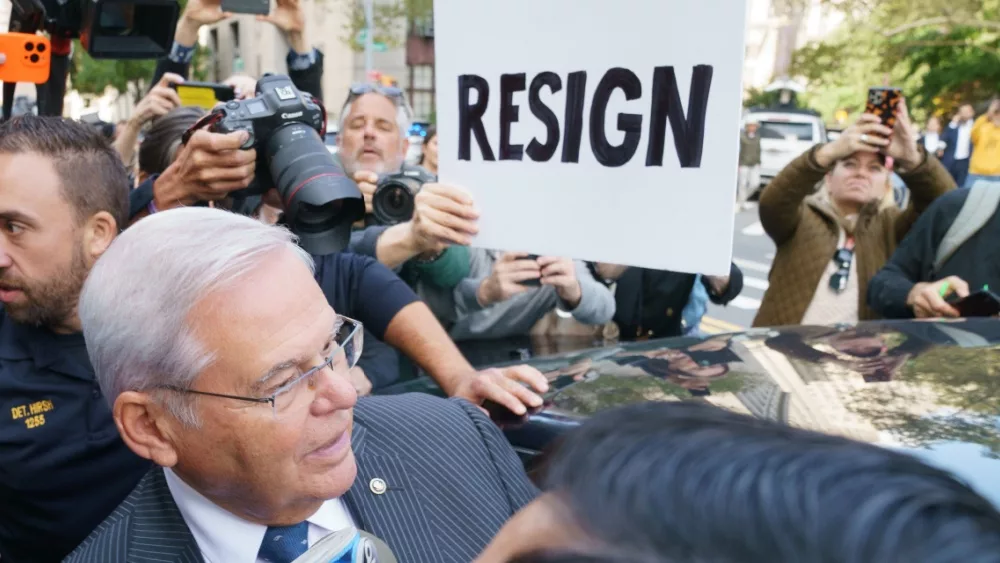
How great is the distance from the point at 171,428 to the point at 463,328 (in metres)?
1.82

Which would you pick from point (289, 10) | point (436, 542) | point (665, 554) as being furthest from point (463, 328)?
point (665, 554)

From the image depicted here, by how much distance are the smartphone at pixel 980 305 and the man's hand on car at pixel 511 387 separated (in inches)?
60.2

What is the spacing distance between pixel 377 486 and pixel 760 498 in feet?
3.75

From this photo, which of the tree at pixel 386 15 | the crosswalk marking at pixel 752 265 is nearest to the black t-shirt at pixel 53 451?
the crosswalk marking at pixel 752 265

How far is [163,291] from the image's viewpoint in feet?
4.43

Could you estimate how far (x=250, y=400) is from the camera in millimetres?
1384

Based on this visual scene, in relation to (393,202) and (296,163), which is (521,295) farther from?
(296,163)

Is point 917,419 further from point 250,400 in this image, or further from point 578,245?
A: point 250,400

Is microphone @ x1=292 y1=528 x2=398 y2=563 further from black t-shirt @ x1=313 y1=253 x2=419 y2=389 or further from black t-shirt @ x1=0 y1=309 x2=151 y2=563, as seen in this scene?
black t-shirt @ x1=313 y1=253 x2=419 y2=389

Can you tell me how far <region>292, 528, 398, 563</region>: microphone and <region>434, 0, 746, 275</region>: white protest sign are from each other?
0.98 metres

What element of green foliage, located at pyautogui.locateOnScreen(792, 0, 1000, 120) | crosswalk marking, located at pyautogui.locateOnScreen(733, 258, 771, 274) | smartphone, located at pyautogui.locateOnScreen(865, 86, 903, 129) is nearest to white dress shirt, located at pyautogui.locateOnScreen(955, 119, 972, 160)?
crosswalk marking, located at pyautogui.locateOnScreen(733, 258, 771, 274)

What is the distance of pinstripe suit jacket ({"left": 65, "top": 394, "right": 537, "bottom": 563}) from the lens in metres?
1.48

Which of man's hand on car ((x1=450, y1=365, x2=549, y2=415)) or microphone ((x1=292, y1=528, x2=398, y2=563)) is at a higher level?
microphone ((x1=292, y1=528, x2=398, y2=563))

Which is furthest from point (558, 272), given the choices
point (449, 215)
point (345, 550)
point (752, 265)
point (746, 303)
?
point (752, 265)
